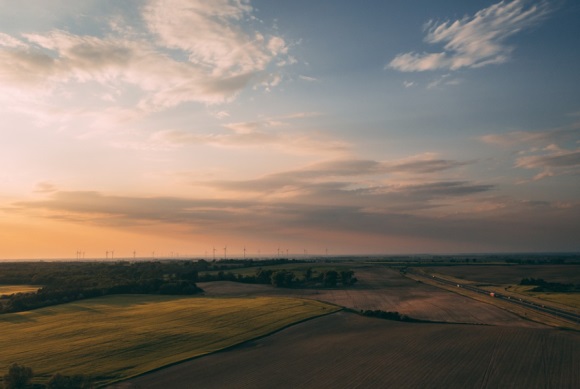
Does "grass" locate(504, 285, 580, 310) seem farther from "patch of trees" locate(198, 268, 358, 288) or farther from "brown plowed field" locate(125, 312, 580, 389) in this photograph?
"patch of trees" locate(198, 268, 358, 288)

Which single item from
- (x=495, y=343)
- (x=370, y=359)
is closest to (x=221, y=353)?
(x=370, y=359)

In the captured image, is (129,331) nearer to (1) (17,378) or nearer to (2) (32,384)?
(2) (32,384)

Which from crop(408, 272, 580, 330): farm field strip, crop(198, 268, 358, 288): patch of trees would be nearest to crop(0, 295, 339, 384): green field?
crop(408, 272, 580, 330): farm field strip

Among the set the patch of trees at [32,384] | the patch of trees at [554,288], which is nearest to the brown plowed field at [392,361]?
the patch of trees at [32,384]

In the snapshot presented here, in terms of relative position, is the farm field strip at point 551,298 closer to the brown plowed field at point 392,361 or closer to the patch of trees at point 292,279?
the brown plowed field at point 392,361

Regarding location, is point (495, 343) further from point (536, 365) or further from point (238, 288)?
point (238, 288)

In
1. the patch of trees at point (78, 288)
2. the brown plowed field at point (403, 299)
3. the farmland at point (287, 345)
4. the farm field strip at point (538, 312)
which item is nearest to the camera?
the farmland at point (287, 345)

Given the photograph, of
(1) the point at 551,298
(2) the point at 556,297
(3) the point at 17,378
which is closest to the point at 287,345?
(3) the point at 17,378
